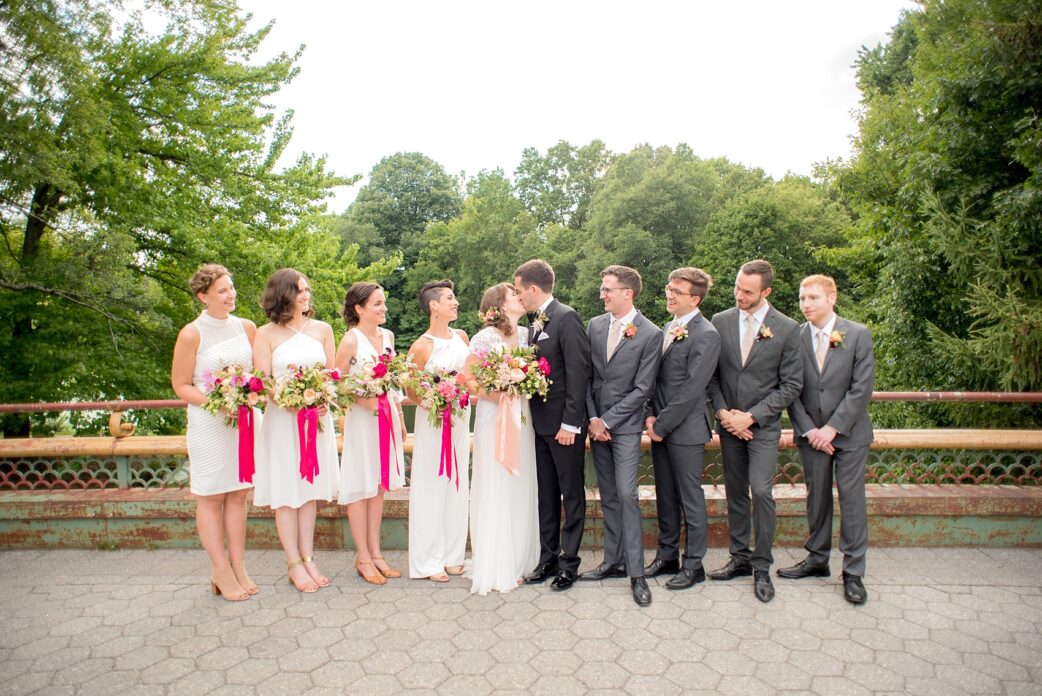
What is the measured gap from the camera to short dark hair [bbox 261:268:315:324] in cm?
489

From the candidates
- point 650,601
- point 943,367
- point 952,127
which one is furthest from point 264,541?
point 952,127

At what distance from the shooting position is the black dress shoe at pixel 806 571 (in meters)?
5.15

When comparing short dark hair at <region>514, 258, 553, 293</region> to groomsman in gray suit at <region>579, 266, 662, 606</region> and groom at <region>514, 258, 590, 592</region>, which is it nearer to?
groom at <region>514, 258, 590, 592</region>

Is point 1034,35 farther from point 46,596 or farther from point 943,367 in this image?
point 46,596

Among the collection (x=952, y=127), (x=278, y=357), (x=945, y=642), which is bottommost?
(x=945, y=642)

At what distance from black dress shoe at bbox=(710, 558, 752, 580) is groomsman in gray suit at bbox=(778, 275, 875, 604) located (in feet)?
0.95

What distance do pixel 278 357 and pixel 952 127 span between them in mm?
12915

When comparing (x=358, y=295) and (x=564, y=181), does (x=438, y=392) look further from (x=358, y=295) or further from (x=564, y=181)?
(x=564, y=181)

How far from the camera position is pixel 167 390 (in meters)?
14.0

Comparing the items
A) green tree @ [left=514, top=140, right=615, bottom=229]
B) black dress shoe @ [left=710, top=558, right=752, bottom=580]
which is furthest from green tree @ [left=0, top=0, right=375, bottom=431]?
green tree @ [left=514, top=140, right=615, bottom=229]

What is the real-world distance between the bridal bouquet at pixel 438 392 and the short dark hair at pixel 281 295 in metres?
1.11

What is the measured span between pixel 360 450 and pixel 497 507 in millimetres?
1229

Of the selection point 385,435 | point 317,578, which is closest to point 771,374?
point 385,435

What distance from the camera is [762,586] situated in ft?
16.0
